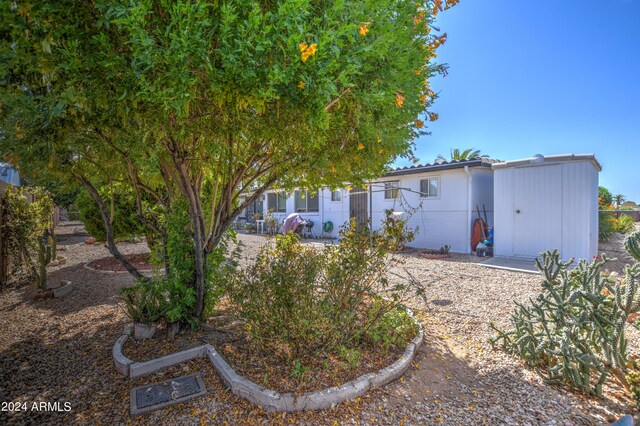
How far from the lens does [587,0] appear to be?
228 inches

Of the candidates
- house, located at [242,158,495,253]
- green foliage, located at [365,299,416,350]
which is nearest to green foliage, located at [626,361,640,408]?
green foliage, located at [365,299,416,350]

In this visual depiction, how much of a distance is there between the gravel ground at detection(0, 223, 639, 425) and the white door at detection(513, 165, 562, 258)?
4.55 metres

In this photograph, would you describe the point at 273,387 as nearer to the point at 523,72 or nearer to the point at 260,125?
the point at 260,125

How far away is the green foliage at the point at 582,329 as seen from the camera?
2750 mm

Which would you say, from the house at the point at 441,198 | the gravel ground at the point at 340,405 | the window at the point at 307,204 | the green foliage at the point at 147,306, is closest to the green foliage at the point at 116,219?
the gravel ground at the point at 340,405

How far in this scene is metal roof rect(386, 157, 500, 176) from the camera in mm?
9836

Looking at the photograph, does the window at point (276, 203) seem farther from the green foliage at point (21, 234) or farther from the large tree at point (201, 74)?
the large tree at point (201, 74)

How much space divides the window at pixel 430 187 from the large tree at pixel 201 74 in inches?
339

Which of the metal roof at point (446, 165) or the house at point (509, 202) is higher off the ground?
the metal roof at point (446, 165)

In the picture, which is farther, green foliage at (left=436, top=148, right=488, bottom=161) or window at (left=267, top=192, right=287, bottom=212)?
window at (left=267, top=192, right=287, bottom=212)

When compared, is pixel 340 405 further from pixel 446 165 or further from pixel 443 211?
pixel 443 211

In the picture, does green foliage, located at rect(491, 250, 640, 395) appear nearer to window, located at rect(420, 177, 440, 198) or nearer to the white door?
the white door

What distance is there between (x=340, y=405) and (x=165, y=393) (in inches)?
59.6

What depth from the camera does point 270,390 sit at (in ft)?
8.30
